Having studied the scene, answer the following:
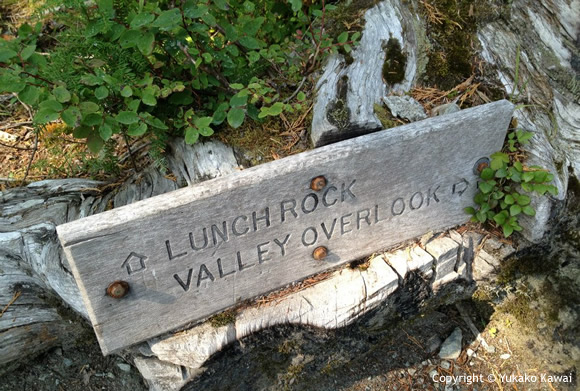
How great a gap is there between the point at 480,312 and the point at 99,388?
2.48m

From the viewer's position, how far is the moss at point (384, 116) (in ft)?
8.40

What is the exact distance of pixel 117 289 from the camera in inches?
79.2

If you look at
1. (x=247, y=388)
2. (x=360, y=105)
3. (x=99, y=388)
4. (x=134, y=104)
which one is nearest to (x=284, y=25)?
(x=360, y=105)

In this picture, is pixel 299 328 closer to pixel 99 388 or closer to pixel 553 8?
pixel 99 388

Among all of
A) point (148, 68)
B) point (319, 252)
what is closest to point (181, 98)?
point (148, 68)

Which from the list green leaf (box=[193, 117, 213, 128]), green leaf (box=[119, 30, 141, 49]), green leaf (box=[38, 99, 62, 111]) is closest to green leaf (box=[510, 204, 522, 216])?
green leaf (box=[193, 117, 213, 128])

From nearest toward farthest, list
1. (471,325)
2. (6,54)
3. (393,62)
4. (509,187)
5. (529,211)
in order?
1. (6,54)
2. (529,211)
3. (509,187)
4. (393,62)
5. (471,325)

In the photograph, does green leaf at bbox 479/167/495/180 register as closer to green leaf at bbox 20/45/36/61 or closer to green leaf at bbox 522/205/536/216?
green leaf at bbox 522/205/536/216

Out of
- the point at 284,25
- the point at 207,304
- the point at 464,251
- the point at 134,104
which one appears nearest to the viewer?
the point at 134,104

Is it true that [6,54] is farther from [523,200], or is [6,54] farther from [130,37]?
[523,200]

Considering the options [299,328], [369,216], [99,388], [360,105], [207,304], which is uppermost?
[360,105]

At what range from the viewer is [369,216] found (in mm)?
2451

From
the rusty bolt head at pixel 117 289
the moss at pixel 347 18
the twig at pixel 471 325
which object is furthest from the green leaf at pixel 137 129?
the twig at pixel 471 325

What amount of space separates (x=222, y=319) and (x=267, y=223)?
0.59 meters
